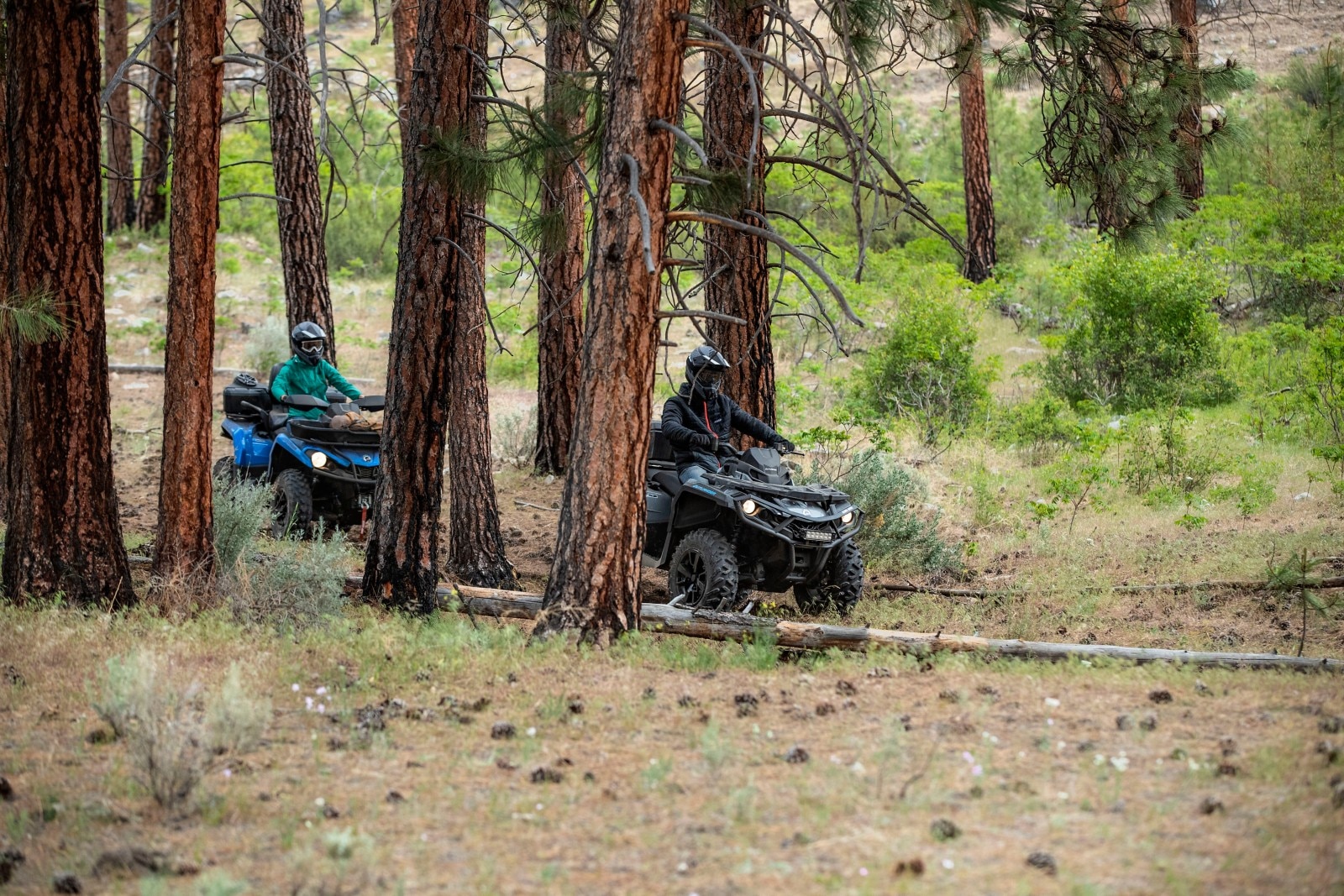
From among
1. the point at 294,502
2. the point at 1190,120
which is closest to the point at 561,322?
the point at 294,502

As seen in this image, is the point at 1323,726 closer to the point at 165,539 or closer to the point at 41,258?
the point at 165,539

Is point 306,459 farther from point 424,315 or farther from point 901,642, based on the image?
point 901,642

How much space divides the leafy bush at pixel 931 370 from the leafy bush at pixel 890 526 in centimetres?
487

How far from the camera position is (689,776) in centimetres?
495

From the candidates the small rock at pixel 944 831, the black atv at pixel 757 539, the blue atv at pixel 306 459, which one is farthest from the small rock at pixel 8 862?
the blue atv at pixel 306 459

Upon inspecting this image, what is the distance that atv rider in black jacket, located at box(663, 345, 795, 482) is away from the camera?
9.34 meters

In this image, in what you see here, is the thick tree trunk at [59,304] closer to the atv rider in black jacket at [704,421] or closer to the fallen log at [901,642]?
the fallen log at [901,642]

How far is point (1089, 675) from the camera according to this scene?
6391 mm

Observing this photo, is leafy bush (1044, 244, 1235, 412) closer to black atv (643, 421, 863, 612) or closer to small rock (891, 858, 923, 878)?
black atv (643, 421, 863, 612)

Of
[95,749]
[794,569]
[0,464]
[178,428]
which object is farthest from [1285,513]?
[0,464]

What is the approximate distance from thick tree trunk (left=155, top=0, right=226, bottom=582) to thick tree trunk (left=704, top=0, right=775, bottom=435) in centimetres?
350

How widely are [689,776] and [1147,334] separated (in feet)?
42.2

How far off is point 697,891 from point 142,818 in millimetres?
2123

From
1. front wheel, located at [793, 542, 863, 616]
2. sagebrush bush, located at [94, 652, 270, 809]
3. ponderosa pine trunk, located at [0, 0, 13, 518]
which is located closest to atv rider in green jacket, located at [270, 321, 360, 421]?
ponderosa pine trunk, located at [0, 0, 13, 518]
